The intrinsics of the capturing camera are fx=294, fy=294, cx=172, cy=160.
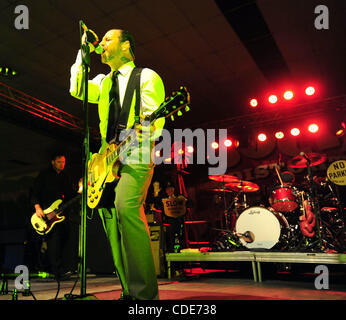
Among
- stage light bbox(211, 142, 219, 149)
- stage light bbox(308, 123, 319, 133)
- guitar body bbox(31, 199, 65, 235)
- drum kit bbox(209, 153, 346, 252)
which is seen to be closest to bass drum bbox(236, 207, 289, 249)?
drum kit bbox(209, 153, 346, 252)

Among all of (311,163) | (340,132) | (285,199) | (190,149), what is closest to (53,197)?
(285,199)

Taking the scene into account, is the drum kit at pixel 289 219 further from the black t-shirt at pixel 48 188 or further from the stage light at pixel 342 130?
the black t-shirt at pixel 48 188

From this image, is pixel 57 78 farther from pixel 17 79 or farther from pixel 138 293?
pixel 138 293

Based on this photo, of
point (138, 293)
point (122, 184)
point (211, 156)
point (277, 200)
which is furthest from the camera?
point (211, 156)

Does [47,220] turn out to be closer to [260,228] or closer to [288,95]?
[260,228]

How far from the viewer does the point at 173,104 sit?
1.72 metres

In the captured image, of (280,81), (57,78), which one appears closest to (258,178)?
(280,81)

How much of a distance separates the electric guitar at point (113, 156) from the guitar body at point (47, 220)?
6.44 feet

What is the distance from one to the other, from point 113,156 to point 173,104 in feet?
1.64

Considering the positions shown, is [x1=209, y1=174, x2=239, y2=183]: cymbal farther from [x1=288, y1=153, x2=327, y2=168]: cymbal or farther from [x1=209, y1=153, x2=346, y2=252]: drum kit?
[x1=288, y1=153, x2=327, y2=168]: cymbal

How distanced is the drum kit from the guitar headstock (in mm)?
3117
